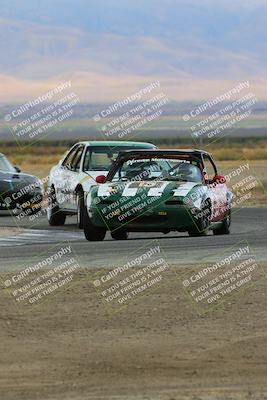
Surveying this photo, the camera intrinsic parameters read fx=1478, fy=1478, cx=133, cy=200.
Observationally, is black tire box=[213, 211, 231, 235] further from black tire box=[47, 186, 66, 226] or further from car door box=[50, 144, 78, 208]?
black tire box=[47, 186, 66, 226]

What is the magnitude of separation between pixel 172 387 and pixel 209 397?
1.47ft

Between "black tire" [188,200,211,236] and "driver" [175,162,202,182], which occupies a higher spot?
"driver" [175,162,202,182]

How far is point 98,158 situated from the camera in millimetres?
26531

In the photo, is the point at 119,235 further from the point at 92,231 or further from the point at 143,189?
the point at 143,189

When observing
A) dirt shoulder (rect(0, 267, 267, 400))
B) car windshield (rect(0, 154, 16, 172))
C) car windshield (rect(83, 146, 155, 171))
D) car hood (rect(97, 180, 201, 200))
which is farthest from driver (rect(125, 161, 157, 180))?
car windshield (rect(0, 154, 16, 172))

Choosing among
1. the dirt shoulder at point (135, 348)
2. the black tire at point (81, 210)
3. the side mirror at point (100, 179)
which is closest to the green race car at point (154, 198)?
the side mirror at point (100, 179)

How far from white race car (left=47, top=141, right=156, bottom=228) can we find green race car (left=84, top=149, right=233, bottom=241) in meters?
1.92

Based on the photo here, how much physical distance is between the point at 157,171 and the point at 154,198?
1.13 m

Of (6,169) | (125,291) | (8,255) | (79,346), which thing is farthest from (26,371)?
(6,169)

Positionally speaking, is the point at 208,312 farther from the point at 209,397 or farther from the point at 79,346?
the point at 209,397

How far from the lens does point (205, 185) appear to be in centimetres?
2250

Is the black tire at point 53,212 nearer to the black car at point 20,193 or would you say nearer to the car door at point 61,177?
the car door at point 61,177

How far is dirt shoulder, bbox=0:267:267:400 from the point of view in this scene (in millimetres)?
10477

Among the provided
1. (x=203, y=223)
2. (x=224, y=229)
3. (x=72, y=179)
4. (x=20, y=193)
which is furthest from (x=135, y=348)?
(x=20, y=193)
